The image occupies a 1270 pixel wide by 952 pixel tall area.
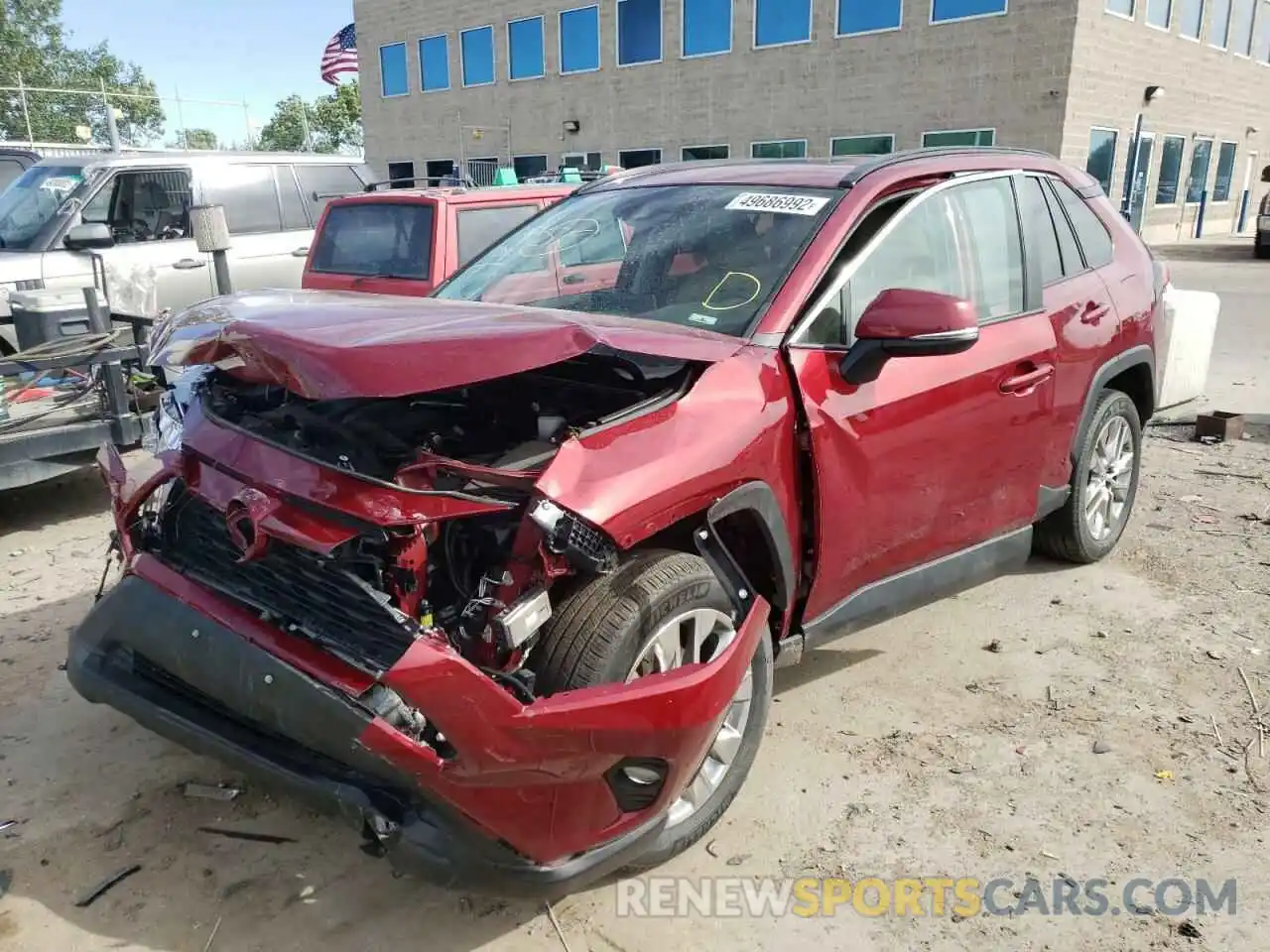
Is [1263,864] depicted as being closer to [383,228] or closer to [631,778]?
[631,778]

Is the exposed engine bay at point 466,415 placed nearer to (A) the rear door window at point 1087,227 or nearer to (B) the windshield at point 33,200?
(A) the rear door window at point 1087,227

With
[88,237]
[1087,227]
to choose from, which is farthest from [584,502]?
[88,237]

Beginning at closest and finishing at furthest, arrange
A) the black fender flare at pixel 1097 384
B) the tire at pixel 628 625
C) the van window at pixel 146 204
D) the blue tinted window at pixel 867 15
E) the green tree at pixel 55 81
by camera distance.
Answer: the tire at pixel 628 625, the black fender flare at pixel 1097 384, the van window at pixel 146 204, the blue tinted window at pixel 867 15, the green tree at pixel 55 81

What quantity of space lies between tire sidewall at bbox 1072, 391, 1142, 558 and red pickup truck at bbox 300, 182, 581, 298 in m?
3.85

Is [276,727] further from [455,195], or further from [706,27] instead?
[706,27]

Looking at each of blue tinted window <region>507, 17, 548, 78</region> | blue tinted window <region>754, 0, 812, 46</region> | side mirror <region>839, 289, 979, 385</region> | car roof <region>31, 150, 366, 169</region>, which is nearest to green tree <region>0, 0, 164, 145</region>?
blue tinted window <region>507, 17, 548, 78</region>

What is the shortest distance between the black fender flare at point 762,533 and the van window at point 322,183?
300 inches

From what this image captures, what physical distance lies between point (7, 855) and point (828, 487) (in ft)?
8.73

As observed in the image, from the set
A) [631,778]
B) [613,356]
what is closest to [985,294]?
[613,356]

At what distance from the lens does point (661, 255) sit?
3.46m

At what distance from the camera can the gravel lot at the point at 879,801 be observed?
8.33ft

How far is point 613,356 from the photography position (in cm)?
276

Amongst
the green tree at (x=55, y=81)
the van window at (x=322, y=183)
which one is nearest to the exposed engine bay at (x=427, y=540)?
the van window at (x=322, y=183)

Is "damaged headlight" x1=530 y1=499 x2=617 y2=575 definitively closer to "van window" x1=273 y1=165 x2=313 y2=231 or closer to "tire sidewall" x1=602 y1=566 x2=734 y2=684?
"tire sidewall" x1=602 y1=566 x2=734 y2=684
